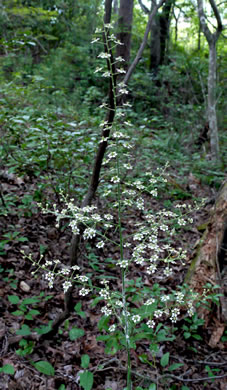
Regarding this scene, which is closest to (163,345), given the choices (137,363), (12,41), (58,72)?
(137,363)

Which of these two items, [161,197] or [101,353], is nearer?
[101,353]

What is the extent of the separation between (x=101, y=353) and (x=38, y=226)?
1627mm

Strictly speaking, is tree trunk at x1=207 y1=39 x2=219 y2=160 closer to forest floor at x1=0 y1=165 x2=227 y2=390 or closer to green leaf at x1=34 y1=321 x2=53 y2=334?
forest floor at x1=0 y1=165 x2=227 y2=390

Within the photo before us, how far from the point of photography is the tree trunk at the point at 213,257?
3.02m

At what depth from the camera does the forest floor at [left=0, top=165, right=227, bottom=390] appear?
2.18 metres

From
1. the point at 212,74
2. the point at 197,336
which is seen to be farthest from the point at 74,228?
the point at 212,74

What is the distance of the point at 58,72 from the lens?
28.1 feet

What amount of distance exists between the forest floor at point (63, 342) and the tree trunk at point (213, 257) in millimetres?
291

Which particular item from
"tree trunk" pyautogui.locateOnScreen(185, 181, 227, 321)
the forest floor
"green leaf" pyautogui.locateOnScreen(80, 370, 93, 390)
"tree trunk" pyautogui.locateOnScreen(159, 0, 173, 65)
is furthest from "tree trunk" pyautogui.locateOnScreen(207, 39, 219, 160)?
"green leaf" pyautogui.locateOnScreen(80, 370, 93, 390)

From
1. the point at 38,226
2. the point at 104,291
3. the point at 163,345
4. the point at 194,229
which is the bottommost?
the point at 163,345

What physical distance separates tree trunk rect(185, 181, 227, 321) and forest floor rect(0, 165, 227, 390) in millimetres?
291

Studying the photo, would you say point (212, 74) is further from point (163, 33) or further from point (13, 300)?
point (163, 33)

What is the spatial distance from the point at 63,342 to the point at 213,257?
178 centimetres

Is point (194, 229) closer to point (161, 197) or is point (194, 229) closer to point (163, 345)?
point (161, 197)
